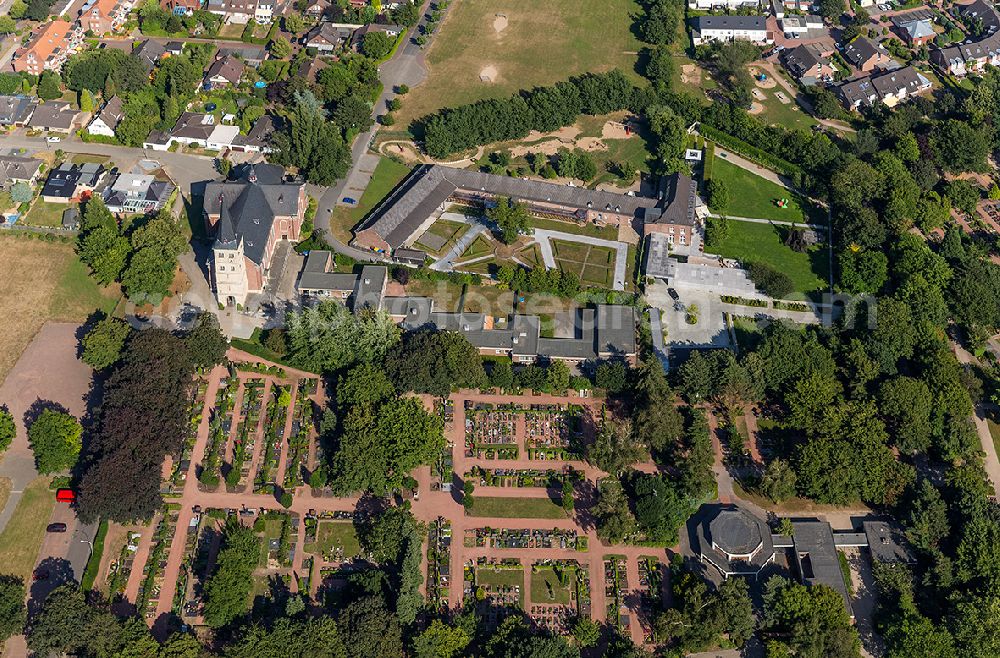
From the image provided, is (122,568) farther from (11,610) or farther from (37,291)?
(37,291)

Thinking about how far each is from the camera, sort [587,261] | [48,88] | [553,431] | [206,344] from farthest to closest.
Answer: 1. [48,88]
2. [587,261]
3. [206,344]
4. [553,431]

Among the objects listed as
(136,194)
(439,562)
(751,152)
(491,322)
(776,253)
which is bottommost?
(439,562)

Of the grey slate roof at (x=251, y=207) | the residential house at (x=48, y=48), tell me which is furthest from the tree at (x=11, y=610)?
the residential house at (x=48, y=48)

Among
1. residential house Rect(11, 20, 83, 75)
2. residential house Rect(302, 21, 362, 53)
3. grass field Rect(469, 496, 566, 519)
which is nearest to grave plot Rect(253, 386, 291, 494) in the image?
grass field Rect(469, 496, 566, 519)

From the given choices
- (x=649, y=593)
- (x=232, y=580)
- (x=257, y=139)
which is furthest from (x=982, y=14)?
(x=232, y=580)

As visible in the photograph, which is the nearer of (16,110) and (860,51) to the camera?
(16,110)

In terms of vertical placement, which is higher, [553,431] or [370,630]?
[370,630]

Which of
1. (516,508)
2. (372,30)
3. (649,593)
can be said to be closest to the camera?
(649,593)

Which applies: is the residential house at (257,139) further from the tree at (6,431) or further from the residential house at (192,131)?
the tree at (6,431)
